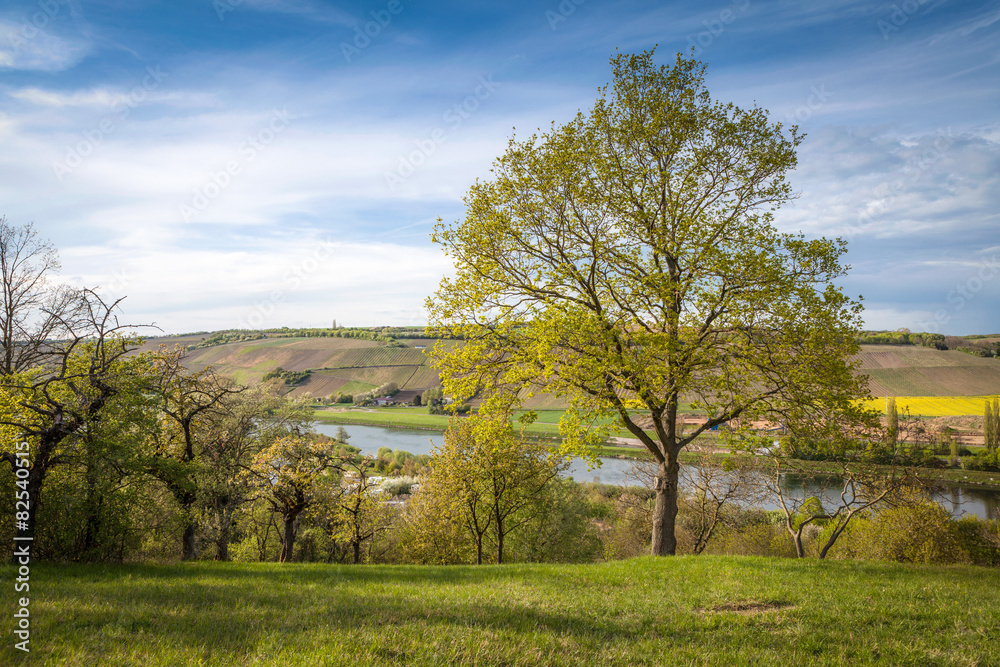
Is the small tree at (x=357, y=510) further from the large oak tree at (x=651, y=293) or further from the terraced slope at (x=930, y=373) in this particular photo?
the terraced slope at (x=930, y=373)

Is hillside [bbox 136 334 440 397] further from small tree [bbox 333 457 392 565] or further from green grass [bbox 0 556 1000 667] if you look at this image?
green grass [bbox 0 556 1000 667]

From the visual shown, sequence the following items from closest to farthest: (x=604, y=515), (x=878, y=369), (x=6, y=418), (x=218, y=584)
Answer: (x=218, y=584), (x=6, y=418), (x=604, y=515), (x=878, y=369)

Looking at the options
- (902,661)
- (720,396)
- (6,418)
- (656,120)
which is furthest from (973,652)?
(6,418)

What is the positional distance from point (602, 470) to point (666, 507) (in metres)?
56.5

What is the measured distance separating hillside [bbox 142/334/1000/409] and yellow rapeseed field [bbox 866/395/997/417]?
2.07 metres

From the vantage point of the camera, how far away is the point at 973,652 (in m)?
5.25

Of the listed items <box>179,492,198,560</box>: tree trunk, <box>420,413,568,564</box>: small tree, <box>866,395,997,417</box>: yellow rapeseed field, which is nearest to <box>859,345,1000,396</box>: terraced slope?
A: <box>866,395,997,417</box>: yellow rapeseed field

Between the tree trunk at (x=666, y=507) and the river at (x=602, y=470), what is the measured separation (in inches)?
928

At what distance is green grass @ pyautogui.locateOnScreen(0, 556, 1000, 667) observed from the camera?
4871mm

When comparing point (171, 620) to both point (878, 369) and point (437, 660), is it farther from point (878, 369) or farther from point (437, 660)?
point (878, 369)

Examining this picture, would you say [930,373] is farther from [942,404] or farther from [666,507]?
[666,507]

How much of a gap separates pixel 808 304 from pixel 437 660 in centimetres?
1074

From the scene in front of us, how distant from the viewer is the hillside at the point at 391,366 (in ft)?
302

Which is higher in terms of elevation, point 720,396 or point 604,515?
point 720,396
